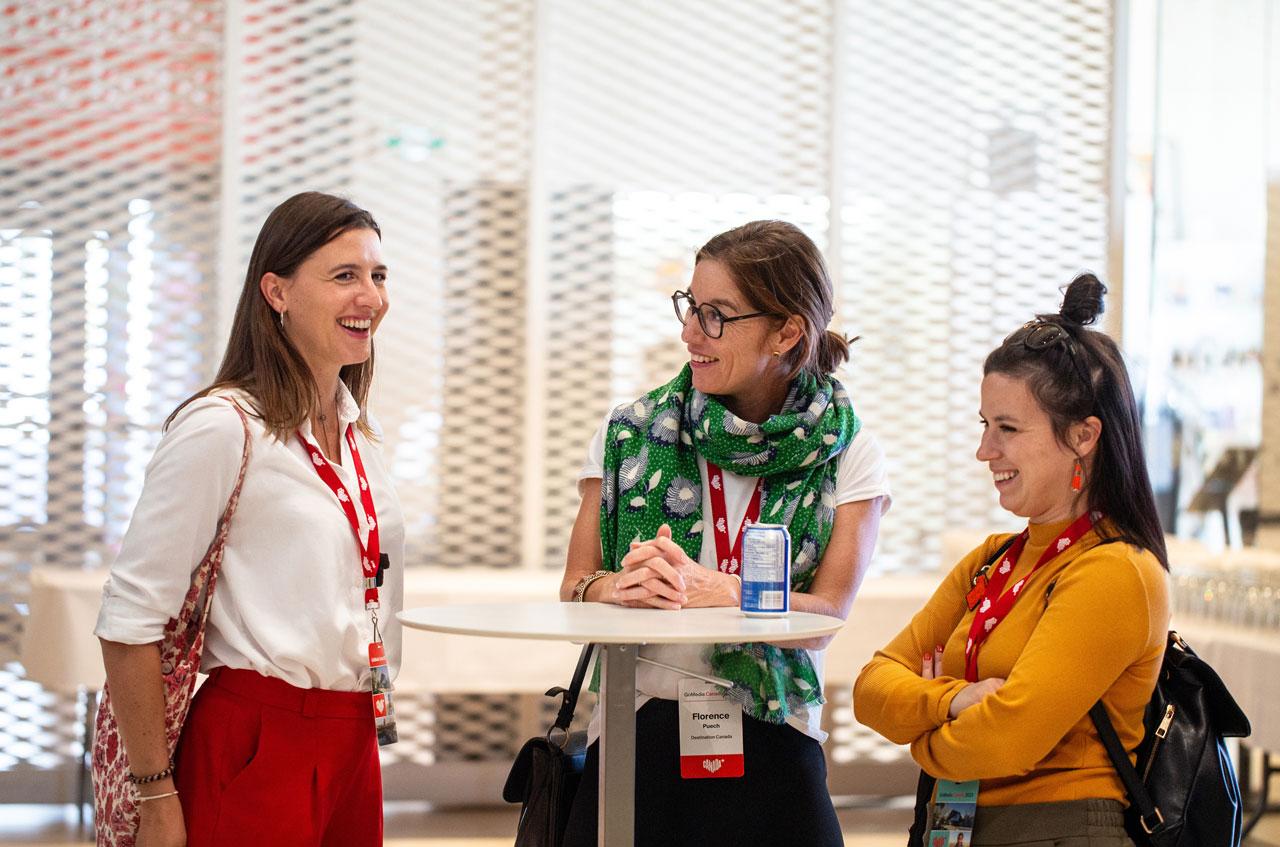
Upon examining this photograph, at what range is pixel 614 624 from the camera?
1.78 metres

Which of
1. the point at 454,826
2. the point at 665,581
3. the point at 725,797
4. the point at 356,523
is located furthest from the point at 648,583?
the point at 454,826

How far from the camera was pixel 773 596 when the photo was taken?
196 cm

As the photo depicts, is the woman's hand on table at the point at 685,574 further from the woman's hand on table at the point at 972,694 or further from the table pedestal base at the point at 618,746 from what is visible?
the woman's hand on table at the point at 972,694

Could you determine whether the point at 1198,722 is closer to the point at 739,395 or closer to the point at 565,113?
the point at 739,395

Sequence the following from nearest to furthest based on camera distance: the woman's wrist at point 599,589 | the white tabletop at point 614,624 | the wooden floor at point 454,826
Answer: the white tabletop at point 614,624, the woman's wrist at point 599,589, the wooden floor at point 454,826

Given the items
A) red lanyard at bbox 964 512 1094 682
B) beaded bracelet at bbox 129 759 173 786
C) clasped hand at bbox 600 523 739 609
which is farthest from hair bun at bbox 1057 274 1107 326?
beaded bracelet at bbox 129 759 173 786

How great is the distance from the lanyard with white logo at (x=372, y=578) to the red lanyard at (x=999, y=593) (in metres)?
0.89

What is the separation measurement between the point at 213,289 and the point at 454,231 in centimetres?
95

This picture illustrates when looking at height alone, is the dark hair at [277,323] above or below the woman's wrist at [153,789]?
above

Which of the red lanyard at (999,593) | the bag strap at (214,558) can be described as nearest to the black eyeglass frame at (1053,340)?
the red lanyard at (999,593)

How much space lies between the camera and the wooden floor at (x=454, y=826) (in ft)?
15.1

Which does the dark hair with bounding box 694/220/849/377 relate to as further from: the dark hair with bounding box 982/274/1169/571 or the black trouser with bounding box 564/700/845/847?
the black trouser with bounding box 564/700/845/847

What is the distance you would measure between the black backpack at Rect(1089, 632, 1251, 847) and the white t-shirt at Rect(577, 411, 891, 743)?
492 millimetres

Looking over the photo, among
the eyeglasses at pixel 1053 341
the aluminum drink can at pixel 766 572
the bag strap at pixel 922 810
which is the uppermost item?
the eyeglasses at pixel 1053 341
